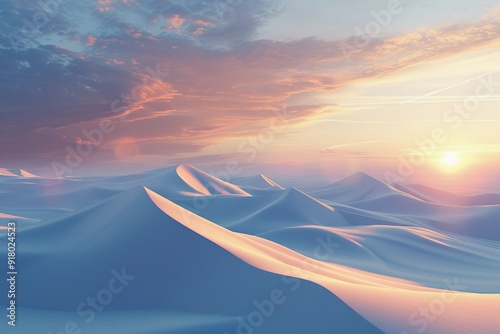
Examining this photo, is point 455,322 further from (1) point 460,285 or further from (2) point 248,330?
(1) point 460,285

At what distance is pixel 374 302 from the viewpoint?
42.7 feet

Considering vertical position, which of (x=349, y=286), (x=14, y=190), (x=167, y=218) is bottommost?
(x=349, y=286)

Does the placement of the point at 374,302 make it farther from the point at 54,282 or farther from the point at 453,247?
the point at 453,247

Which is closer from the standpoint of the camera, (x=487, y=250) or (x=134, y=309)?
(x=134, y=309)

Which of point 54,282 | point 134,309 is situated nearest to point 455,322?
point 134,309

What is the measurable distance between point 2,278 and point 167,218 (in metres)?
7.09

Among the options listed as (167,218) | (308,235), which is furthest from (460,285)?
(167,218)

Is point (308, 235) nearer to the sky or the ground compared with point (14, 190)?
nearer to the ground

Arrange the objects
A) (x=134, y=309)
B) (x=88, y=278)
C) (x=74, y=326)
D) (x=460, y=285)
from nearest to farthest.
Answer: (x=74, y=326) < (x=134, y=309) < (x=88, y=278) < (x=460, y=285)

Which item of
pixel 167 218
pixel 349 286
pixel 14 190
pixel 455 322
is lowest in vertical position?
pixel 455 322

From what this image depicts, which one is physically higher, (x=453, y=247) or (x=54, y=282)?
(x=453, y=247)

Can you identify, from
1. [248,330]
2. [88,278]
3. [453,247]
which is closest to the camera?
[248,330]

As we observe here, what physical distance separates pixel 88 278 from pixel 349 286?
9961mm

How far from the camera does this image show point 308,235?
39219 millimetres
